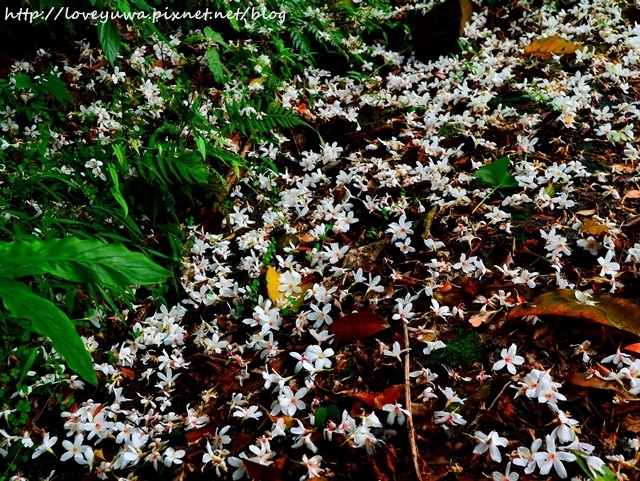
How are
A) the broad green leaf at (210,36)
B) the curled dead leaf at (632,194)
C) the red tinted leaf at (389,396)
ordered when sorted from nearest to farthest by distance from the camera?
the red tinted leaf at (389,396)
the curled dead leaf at (632,194)
the broad green leaf at (210,36)

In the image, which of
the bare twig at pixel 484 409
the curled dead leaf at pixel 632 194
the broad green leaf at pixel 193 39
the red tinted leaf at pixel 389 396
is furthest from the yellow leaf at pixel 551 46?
the red tinted leaf at pixel 389 396

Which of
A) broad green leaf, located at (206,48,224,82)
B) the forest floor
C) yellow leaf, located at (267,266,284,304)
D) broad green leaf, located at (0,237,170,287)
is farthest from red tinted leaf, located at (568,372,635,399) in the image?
broad green leaf, located at (206,48,224,82)

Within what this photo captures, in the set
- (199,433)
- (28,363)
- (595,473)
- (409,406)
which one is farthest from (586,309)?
(28,363)

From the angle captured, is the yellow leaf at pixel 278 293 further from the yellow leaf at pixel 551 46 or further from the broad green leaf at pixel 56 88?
the yellow leaf at pixel 551 46

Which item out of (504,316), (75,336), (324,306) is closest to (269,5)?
(324,306)

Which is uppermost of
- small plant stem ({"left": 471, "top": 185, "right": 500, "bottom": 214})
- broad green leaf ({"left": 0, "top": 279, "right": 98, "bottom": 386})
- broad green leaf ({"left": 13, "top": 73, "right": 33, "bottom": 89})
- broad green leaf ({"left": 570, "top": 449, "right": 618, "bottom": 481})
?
broad green leaf ({"left": 13, "top": 73, "right": 33, "bottom": 89})

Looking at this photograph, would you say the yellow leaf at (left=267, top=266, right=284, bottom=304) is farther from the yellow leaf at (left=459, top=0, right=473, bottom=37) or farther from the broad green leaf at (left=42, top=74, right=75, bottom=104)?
the yellow leaf at (left=459, top=0, right=473, bottom=37)

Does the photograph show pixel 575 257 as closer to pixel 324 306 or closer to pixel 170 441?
pixel 324 306
